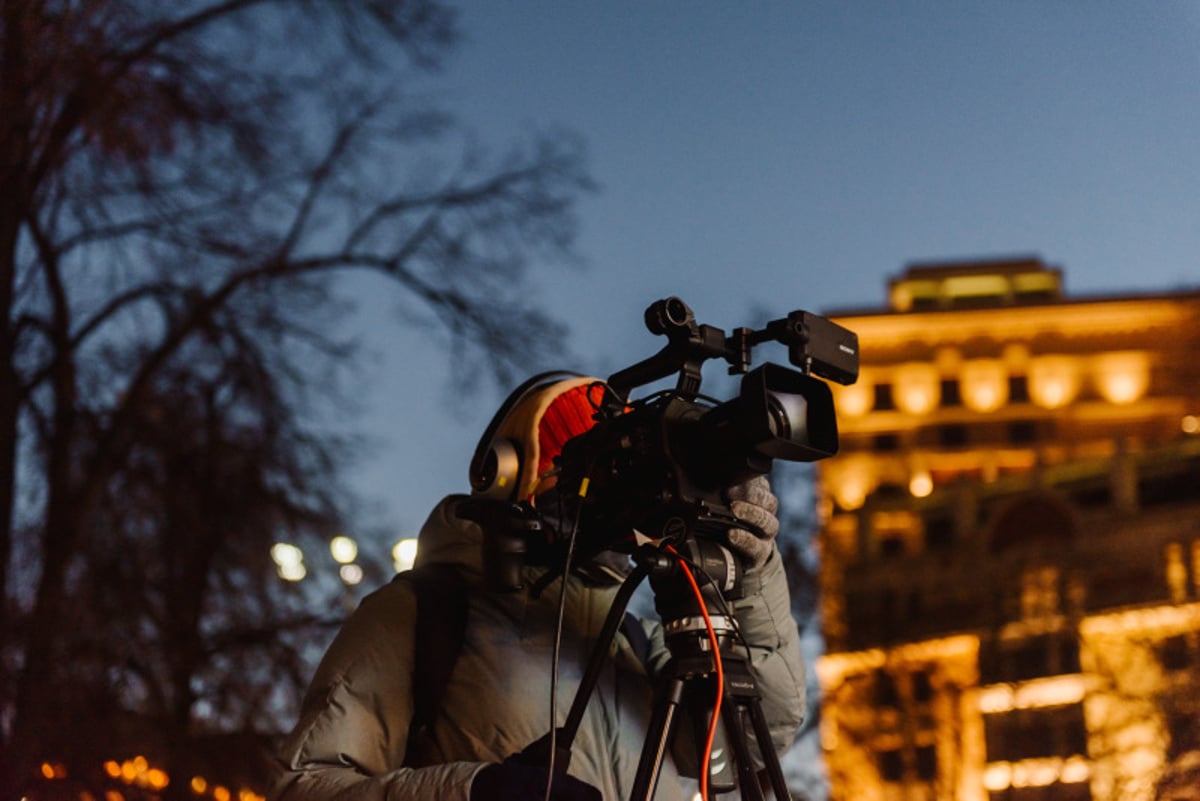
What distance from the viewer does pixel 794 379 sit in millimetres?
1941

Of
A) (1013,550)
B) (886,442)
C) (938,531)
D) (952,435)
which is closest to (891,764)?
(1013,550)

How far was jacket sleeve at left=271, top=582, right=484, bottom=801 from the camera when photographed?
194 centimetres

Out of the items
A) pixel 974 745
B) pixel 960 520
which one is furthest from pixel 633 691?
pixel 960 520

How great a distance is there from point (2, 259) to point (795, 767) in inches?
309

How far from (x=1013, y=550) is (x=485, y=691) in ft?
60.8

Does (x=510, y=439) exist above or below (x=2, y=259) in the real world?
below

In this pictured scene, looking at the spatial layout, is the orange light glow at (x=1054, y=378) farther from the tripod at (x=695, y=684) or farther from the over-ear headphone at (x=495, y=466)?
the tripod at (x=695, y=684)

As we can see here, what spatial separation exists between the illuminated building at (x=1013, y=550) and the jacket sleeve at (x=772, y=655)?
6.71 metres

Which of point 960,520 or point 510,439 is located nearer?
point 510,439

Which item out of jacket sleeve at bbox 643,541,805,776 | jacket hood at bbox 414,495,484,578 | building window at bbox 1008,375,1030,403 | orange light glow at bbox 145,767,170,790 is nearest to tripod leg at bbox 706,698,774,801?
jacket sleeve at bbox 643,541,805,776

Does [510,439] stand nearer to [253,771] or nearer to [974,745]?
[253,771]

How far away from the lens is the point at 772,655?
218cm

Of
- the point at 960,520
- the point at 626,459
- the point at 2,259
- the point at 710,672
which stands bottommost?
the point at 710,672

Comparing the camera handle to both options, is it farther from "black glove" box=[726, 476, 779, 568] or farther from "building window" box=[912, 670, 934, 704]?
"building window" box=[912, 670, 934, 704]
